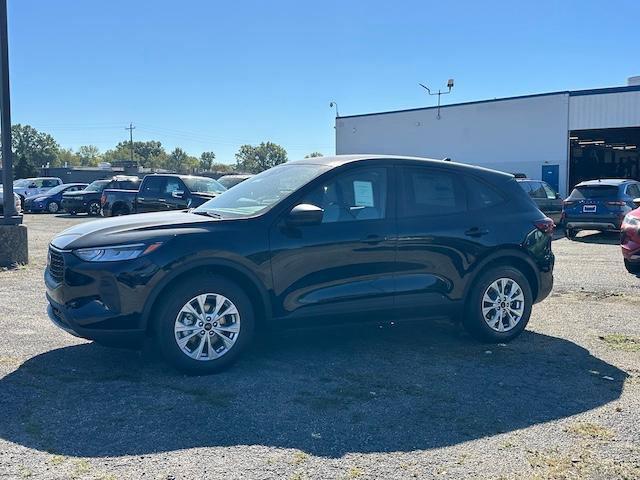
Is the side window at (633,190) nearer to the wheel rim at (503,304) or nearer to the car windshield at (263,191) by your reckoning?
the wheel rim at (503,304)

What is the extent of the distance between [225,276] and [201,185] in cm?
1276

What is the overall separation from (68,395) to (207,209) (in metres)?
2.05

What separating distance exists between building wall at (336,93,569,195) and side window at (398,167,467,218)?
2229 centimetres

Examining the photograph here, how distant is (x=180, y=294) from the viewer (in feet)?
16.0

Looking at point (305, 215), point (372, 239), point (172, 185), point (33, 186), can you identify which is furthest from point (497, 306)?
point (33, 186)

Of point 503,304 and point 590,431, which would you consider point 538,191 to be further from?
point 590,431

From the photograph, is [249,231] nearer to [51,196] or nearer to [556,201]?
[556,201]

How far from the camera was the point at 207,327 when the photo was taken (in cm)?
498

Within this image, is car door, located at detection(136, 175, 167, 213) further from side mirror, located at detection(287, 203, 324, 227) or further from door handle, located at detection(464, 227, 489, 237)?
side mirror, located at detection(287, 203, 324, 227)

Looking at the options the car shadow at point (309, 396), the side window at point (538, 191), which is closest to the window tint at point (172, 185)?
the side window at point (538, 191)

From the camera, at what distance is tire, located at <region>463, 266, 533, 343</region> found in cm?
607

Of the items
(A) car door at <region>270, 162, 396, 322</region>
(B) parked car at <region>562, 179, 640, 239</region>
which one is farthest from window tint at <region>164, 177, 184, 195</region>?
(A) car door at <region>270, 162, 396, 322</region>

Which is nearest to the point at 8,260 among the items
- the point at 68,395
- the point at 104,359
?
the point at 104,359

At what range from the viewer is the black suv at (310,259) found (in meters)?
4.83
